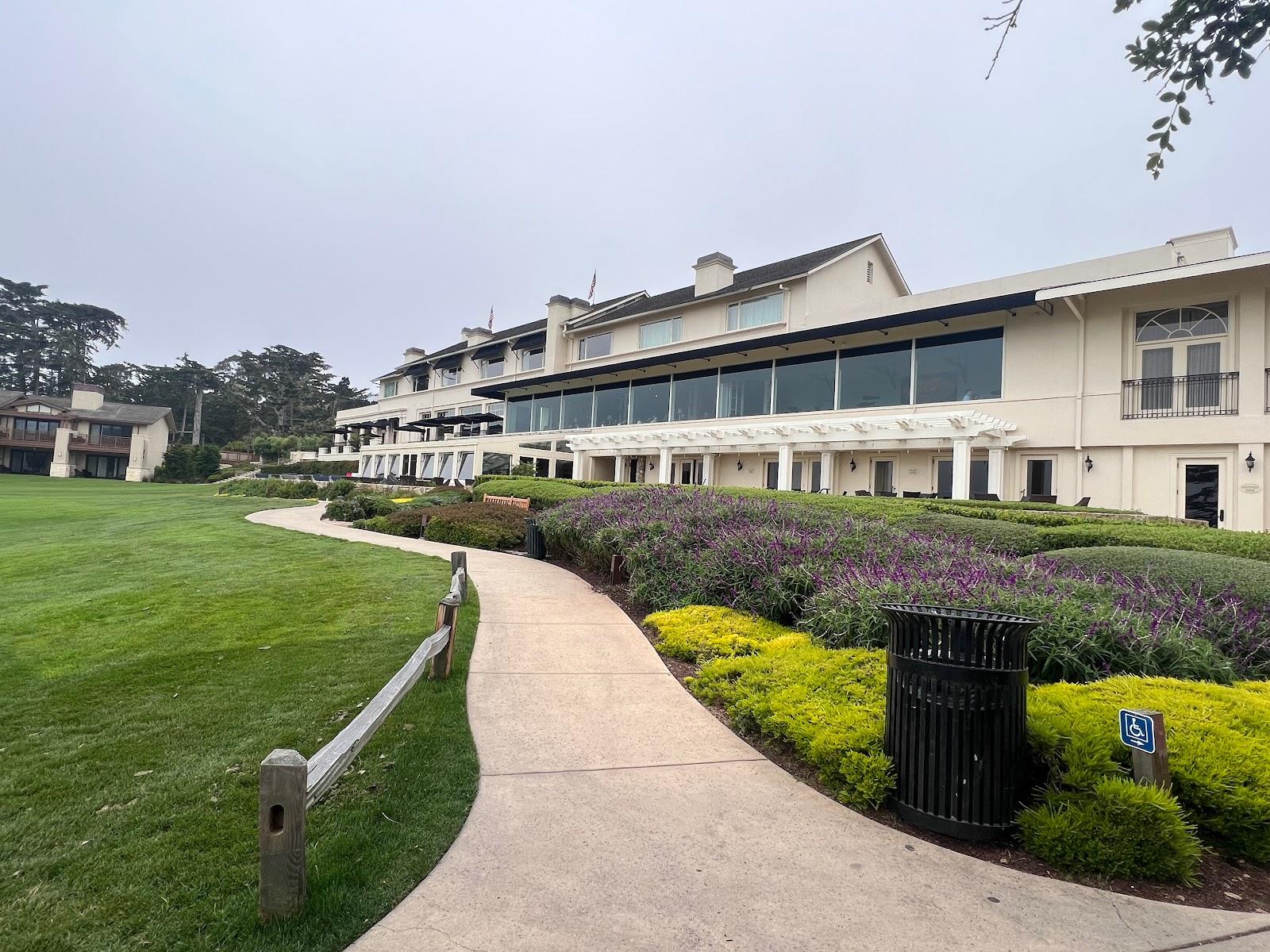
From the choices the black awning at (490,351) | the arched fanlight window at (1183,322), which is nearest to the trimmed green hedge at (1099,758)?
the arched fanlight window at (1183,322)

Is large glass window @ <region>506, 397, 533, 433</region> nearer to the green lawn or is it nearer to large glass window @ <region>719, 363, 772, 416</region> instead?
large glass window @ <region>719, 363, 772, 416</region>

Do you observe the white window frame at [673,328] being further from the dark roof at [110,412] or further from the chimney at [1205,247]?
the dark roof at [110,412]

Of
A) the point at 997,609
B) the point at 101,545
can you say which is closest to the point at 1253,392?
the point at 997,609

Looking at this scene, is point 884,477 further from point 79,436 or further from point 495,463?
point 79,436

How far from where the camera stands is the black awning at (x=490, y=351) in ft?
143

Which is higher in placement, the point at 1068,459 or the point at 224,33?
the point at 224,33

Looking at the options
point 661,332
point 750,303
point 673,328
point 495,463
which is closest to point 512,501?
point 750,303

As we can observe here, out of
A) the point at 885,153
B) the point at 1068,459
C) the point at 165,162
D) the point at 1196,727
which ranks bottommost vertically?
the point at 1196,727

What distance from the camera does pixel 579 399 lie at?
3306 cm

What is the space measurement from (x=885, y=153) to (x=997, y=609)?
5.48 meters

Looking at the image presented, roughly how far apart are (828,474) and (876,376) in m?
3.73

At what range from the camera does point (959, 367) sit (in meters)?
19.0

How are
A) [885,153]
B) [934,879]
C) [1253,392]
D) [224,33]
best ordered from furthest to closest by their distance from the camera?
[1253,392], [224,33], [885,153], [934,879]

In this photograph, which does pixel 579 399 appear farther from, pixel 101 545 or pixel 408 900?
pixel 408 900
